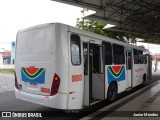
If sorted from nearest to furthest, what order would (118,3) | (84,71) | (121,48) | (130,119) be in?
(130,119)
(84,71)
(121,48)
(118,3)

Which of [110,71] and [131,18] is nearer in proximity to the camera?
[110,71]

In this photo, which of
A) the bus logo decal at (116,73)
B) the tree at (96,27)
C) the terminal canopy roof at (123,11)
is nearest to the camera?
the bus logo decal at (116,73)

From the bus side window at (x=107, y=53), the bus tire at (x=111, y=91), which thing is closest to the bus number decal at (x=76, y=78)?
the bus side window at (x=107, y=53)

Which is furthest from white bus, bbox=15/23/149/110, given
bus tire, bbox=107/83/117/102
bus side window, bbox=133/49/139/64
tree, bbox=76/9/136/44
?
tree, bbox=76/9/136/44

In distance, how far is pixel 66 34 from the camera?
5.59m

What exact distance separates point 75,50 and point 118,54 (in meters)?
3.65

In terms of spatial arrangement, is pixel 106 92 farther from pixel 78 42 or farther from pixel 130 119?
pixel 78 42

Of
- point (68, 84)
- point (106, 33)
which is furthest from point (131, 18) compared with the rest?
point (68, 84)

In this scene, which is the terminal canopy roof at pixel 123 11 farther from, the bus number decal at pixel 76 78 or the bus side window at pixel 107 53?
the bus number decal at pixel 76 78

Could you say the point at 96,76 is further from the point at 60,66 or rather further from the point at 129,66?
the point at 129,66

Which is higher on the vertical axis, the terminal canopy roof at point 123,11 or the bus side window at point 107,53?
the terminal canopy roof at point 123,11

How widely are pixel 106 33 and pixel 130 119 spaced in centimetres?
1868

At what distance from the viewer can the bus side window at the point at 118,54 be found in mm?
8664

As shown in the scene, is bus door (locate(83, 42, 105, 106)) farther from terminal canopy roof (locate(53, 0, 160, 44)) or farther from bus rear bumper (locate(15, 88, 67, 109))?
terminal canopy roof (locate(53, 0, 160, 44))
